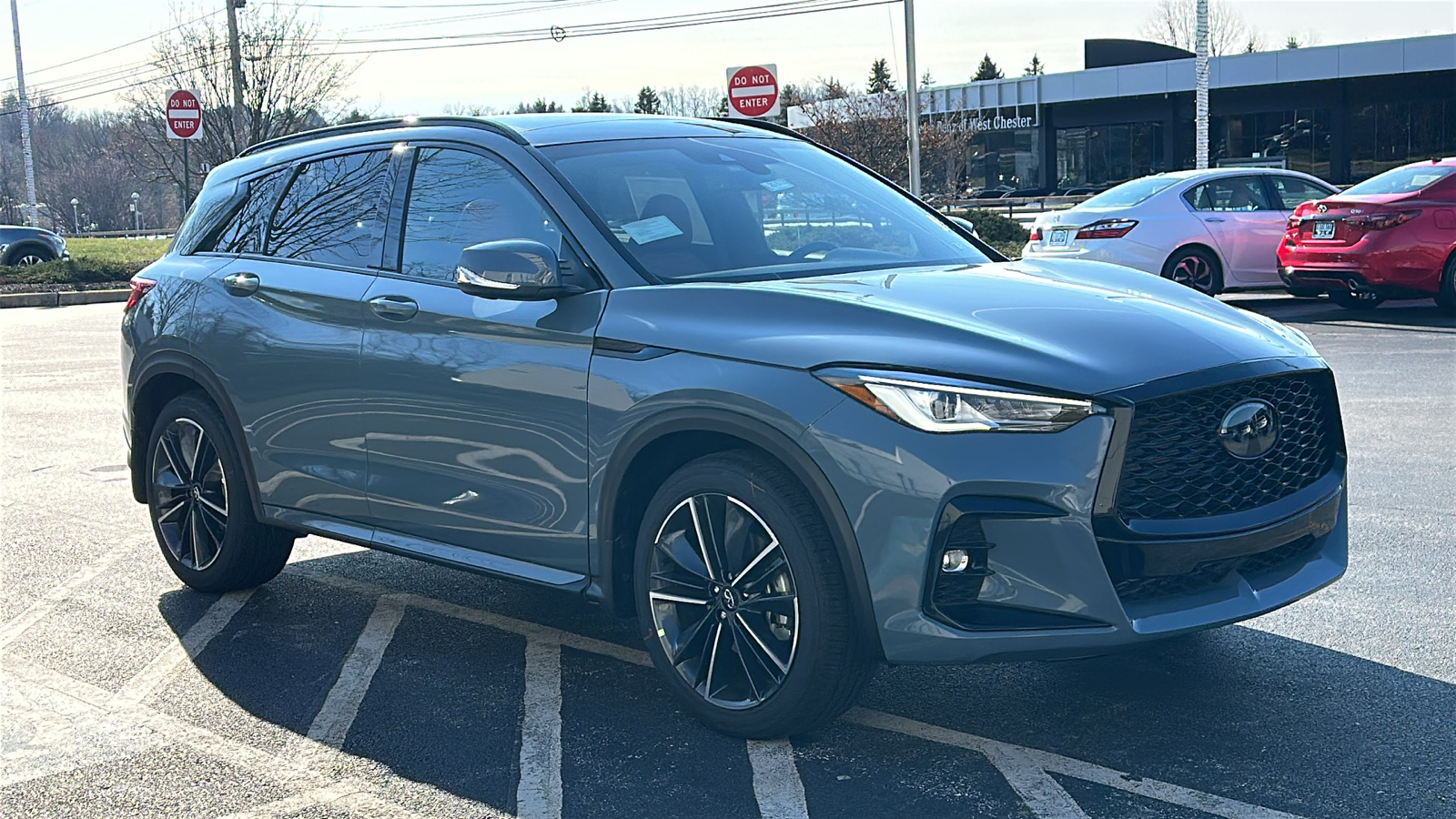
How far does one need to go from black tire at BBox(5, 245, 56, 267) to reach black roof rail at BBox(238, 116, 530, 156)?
26.4 m

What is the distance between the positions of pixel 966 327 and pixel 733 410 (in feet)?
2.18

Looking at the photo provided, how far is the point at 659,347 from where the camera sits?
14.2 feet

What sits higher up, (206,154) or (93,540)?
(206,154)

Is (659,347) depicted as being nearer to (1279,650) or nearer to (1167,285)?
(1167,285)

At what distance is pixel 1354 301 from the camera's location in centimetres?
1670

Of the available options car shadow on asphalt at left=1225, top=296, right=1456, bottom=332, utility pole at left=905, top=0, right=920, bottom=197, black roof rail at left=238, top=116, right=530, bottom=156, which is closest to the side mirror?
black roof rail at left=238, top=116, right=530, bottom=156

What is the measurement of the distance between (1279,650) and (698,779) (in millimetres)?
2163

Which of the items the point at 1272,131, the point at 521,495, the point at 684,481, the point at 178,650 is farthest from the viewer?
the point at 1272,131

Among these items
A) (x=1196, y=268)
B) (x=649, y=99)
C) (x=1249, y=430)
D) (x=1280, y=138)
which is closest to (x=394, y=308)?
(x=1249, y=430)

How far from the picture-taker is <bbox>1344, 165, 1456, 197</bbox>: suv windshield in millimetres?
15070

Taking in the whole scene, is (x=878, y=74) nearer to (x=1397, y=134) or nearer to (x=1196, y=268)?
(x=1397, y=134)

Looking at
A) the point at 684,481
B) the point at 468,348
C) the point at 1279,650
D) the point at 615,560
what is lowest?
the point at 1279,650

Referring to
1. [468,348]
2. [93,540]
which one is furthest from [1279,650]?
[93,540]

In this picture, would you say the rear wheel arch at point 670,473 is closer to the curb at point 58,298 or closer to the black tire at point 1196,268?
the black tire at point 1196,268
